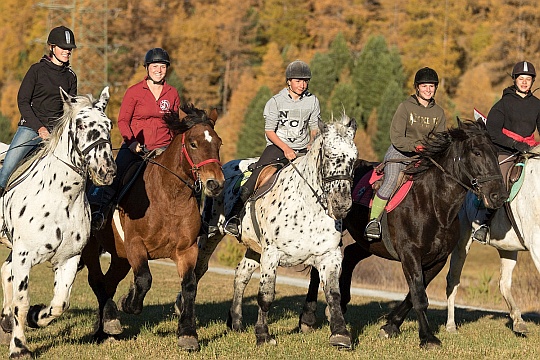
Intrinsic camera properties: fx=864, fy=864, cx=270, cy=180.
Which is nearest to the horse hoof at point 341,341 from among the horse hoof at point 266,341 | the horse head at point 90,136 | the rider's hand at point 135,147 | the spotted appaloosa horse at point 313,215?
the spotted appaloosa horse at point 313,215

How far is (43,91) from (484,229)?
646 cm

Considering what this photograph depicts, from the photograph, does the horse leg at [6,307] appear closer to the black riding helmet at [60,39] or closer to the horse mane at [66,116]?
the horse mane at [66,116]

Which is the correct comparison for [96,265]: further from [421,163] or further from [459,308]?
[459,308]

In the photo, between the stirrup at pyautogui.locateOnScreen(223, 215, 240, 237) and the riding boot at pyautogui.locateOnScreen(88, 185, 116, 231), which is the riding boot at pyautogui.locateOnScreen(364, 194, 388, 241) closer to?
the stirrup at pyautogui.locateOnScreen(223, 215, 240, 237)

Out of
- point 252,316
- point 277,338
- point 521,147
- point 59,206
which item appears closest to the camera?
point 59,206

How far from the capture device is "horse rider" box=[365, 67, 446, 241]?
11625 millimetres

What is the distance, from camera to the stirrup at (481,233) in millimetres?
12516

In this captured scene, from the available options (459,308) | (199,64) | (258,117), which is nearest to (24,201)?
(459,308)

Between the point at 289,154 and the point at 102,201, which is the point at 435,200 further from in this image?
the point at 102,201

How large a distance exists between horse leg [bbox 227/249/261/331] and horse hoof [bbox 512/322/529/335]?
379 centimetres

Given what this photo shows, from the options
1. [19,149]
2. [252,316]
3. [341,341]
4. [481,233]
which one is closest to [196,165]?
[19,149]

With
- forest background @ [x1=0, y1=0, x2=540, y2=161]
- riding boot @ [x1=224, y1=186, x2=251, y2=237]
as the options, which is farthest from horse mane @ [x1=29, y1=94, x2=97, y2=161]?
forest background @ [x1=0, y1=0, x2=540, y2=161]

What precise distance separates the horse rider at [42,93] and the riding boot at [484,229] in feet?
19.9

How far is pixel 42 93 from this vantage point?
10.5m
